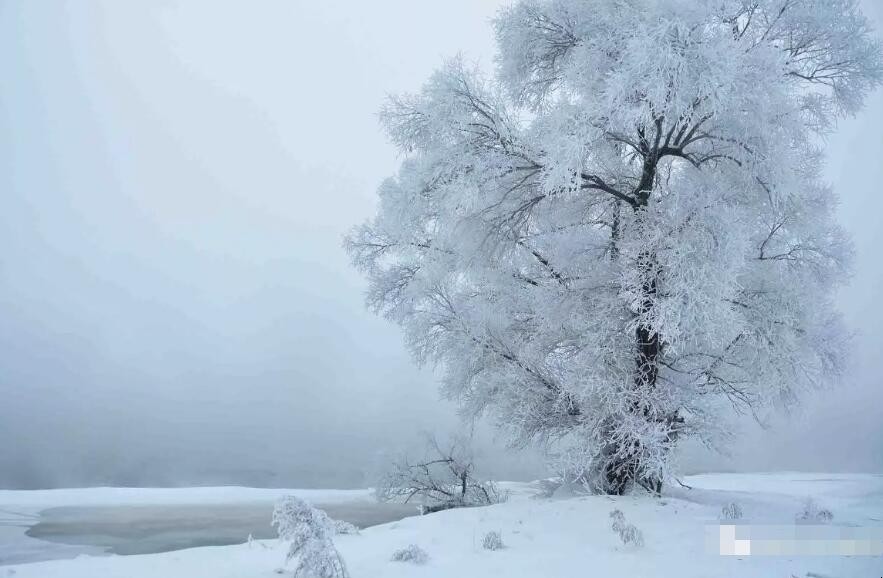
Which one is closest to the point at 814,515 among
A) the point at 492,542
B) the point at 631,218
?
the point at 492,542

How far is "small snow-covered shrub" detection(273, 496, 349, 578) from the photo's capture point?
5180 mm

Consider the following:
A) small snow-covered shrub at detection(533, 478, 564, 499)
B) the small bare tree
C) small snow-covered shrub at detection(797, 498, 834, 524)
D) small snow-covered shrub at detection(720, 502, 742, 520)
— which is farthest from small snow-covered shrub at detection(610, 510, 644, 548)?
the small bare tree

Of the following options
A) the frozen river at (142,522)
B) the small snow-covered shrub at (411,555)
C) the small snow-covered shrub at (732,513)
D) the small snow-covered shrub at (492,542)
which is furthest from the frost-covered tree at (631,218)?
the frozen river at (142,522)

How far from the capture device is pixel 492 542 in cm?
663

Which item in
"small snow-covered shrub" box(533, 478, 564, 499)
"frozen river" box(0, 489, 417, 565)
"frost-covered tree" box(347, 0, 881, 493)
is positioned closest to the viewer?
"frost-covered tree" box(347, 0, 881, 493)

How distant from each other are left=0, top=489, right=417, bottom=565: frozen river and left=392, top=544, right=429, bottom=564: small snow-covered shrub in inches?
162

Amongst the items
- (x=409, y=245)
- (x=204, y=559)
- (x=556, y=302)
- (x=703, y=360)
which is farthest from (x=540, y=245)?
(x=204, y=559)

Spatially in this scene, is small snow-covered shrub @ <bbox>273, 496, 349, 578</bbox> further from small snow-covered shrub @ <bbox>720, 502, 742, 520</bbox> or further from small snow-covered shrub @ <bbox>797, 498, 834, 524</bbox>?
small snow-covered shrub @ <bbox>797, 498, 834, 524</bbox>

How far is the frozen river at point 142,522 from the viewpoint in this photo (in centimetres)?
913

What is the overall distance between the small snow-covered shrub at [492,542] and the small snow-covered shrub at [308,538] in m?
1.73

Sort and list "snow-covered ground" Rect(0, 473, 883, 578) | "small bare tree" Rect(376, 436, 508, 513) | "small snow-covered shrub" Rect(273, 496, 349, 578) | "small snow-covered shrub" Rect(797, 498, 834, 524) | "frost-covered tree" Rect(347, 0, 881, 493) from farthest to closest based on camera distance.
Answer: "small bare tree" Rect(376, 436, 508, 513) → "frost-covered tree" Rect(347, 0, 881, 493) → "small snow-covered shrub" Rect(797, 498, 834, 524) → "snow-covered ground" Rect(0, 473, 883, 578) → "small snow-covered shrub" Rect(273, 496, 349, 578)

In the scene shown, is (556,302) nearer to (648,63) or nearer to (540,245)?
(540,245)

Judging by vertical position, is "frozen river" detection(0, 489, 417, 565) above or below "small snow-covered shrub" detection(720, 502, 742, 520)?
below

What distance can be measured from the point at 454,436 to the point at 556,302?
15.6ft
